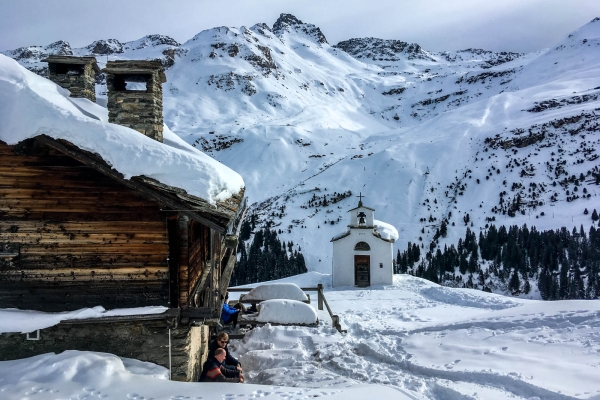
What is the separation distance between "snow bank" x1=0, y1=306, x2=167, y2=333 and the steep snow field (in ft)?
1.87

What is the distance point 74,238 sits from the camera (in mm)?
7523

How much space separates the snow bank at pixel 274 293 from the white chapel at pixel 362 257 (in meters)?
11.3

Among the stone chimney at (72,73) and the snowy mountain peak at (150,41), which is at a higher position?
the snowy mountain peak at (150,41)

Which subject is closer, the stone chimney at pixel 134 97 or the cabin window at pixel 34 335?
the cabin window at pixel 34 335

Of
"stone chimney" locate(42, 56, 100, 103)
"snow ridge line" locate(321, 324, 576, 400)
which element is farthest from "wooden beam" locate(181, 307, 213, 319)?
"stone chimney" locate(42, 56, 100, 103)

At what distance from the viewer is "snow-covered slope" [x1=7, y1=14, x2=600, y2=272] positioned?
A: 52.3m

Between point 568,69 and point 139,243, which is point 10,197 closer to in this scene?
point 139,243

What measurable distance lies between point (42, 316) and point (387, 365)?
296 inches

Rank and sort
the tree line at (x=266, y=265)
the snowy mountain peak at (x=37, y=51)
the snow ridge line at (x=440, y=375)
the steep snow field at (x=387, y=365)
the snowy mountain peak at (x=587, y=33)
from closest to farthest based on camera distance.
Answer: the steep snow field at (x=387, y=365)
the snow ridge line at (x=440, y=375)
the tree line at (x=266, y=265)
the snowy mountain peak at (x=587, y=33)
the snowy mountain peak at (x=37, y=51)

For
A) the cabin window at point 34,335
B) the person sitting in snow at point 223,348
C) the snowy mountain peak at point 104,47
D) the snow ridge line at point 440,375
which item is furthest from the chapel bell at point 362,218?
the snowy mountain peak at point 104,47

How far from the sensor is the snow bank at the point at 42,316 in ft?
23.7

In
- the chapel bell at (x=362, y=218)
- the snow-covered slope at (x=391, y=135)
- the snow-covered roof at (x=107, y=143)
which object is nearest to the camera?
the snow-covered roof at (x=107, y=143)

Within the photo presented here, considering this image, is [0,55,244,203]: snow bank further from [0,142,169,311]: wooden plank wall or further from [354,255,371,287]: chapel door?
[354,255,371,287]: chapel door

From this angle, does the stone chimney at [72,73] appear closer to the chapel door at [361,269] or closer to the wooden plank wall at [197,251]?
the wooden plank wall at [197,251]
